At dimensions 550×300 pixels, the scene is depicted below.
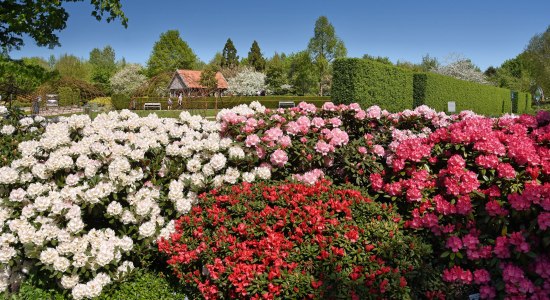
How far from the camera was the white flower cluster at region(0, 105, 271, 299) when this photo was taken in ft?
11.1

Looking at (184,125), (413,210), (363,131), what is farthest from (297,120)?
(413,210)

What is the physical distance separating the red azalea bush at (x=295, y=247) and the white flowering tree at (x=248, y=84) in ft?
156

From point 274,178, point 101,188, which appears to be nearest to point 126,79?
point 274,178

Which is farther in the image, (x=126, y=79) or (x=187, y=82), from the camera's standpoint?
(x=126, y=79)

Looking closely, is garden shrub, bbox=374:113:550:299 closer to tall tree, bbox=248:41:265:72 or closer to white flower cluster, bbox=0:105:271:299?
white flower cluster, bbox=0:105:271:299

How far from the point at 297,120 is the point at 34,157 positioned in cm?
293

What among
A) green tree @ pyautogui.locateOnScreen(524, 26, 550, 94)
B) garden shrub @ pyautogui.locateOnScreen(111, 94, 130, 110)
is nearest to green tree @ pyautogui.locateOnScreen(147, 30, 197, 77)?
garden shrub @ pyautogui.locateOnScreen(111, 94, 130, 110)

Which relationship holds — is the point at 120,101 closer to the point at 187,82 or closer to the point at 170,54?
the point at 187,82

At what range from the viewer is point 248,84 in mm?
51906

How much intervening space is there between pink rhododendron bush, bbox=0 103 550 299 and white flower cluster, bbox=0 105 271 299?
0.01 metres

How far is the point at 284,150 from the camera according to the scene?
172 inches

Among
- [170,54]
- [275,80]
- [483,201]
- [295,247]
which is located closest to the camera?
[295,247]

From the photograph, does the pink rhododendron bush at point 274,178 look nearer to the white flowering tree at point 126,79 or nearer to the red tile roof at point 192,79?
the red tile roof at point 192,79

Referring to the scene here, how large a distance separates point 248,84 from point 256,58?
23.8 meters
